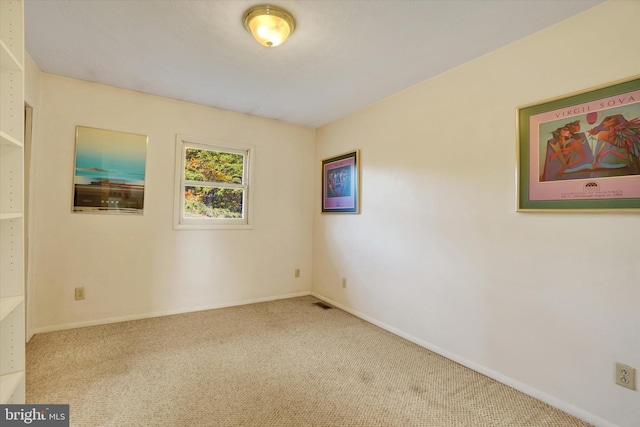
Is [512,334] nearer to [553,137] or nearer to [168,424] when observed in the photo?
[553,137]

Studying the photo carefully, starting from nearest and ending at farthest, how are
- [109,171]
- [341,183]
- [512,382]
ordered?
[512,382]
[109,171]
[341,183]

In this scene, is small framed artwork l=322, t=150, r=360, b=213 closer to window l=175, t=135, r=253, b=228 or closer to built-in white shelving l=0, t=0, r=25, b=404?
window l=175, t=135, r=253, b=228

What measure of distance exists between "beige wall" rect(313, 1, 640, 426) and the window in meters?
1.57

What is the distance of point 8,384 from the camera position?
1159mm

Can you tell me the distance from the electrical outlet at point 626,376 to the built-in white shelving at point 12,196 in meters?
2.85

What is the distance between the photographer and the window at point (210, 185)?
3.22m

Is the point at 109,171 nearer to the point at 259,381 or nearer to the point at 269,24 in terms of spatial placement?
the point at 269,24

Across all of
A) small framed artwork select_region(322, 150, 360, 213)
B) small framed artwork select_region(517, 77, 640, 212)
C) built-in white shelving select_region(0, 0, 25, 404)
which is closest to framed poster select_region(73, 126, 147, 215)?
built-in white shelving select_region(0, 0, 25, 404)

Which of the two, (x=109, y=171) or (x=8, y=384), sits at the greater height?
(x=109, y=171)

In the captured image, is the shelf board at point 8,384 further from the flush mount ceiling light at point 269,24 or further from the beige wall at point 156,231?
the flush mount ceiling light at point 269,24

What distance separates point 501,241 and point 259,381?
75.7 inches

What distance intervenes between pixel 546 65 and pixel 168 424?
3048 mm

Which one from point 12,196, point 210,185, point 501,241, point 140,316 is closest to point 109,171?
point 210,185

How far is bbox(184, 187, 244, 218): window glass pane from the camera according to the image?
10.9 ft
